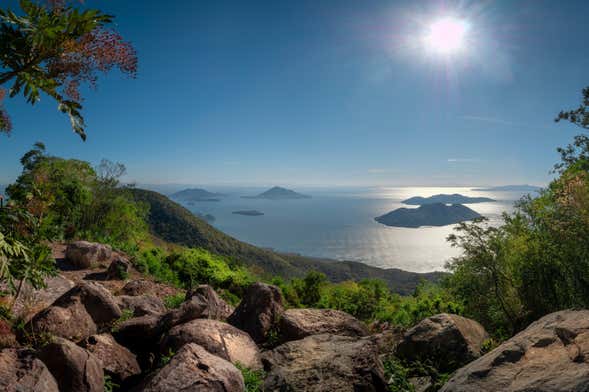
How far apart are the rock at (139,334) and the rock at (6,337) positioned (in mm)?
1985

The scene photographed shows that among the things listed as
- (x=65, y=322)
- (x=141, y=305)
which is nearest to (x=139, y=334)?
(x=65, y=322)

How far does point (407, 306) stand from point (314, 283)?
17.2ft

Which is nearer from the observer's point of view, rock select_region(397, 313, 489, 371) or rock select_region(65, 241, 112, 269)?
rock select_region(397, 313, 489, 371)

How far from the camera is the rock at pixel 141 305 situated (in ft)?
30.0

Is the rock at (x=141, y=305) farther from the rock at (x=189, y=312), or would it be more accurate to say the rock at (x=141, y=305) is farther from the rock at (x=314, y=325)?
the rock at (x=314, y=325)

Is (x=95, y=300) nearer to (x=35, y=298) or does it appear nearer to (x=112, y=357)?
(x=112, y=357)

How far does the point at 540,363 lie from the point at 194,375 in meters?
5.65

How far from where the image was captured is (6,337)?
566 cm

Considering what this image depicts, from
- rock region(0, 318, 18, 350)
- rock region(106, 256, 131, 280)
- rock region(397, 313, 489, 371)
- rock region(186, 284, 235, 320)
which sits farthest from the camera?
rock region(106, 256, 131, 280)

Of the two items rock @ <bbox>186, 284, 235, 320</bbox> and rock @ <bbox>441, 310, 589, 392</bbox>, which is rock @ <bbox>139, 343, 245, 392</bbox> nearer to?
rock @ <bbox>186, 284, 235, 320</bbox>

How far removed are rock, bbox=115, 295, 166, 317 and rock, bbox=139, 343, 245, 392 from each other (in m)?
4.17

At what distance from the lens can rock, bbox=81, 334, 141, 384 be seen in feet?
20.3

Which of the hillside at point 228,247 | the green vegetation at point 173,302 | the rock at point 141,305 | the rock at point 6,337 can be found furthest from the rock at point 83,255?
the hillside at point 228,247

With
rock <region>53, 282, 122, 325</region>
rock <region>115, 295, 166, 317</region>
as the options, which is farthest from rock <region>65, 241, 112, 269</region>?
rock <region>53, 282, 122, 325</region>
